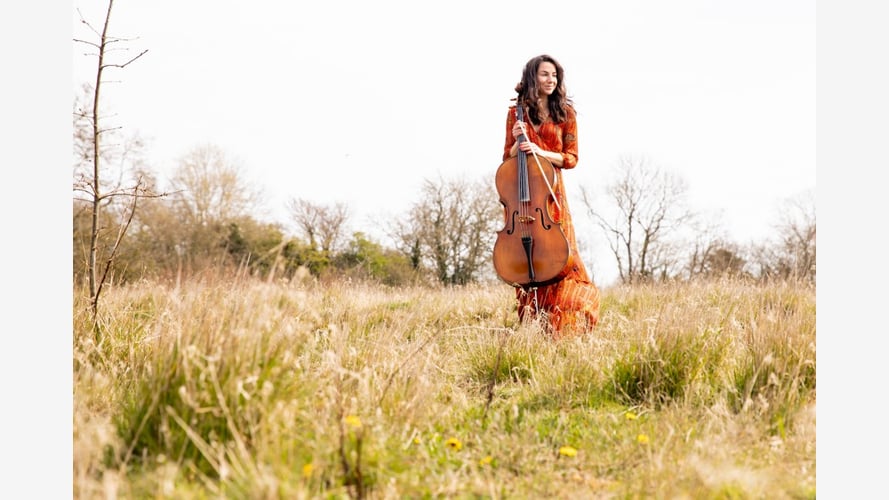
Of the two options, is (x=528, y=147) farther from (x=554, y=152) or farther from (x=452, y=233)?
(x=452, y=233)

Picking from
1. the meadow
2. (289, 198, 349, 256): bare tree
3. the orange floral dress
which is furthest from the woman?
(289, 198, 349, 256): bare tree

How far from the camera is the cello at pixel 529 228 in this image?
4.82m

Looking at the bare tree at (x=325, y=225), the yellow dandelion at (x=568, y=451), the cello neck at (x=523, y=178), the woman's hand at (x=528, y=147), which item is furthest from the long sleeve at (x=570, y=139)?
the bare tree at (x=325, y=225)

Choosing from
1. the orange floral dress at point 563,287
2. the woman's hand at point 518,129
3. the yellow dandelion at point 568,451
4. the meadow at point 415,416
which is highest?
the woman's hand at point 518,129

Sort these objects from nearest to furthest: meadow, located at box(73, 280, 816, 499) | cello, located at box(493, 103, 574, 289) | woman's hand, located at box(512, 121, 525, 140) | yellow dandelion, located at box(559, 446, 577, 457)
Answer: meadow, located at box(73, 280, 816, 499) < yellow dandelion, located at box(559, 446, 577, 457) < cello, located at box(493, 103, 574, 289) < woman's hand, located at box(512, 121, 525, 140)

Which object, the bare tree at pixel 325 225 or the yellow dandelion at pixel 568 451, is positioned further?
the bare tree at pixel 325 225

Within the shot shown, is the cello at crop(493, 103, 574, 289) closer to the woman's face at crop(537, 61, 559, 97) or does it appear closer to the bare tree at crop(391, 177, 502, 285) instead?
the woman's face at crop(537, 61, 559, 97)

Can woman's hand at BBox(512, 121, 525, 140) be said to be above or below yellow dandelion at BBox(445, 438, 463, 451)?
above

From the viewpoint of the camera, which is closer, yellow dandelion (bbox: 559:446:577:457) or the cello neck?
yellow dandelion (bbox: 559:446:577:457)

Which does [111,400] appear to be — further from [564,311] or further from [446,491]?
[564,311]

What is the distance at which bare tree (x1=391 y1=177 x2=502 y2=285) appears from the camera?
2888cm

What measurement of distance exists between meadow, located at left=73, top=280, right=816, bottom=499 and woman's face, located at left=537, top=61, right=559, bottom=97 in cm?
219

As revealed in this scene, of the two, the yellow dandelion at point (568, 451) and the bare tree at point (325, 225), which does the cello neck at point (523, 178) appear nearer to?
the yellow dandelion at point (568, 451)

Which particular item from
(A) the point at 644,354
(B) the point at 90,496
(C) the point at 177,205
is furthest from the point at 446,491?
(C) the point at 177,205
